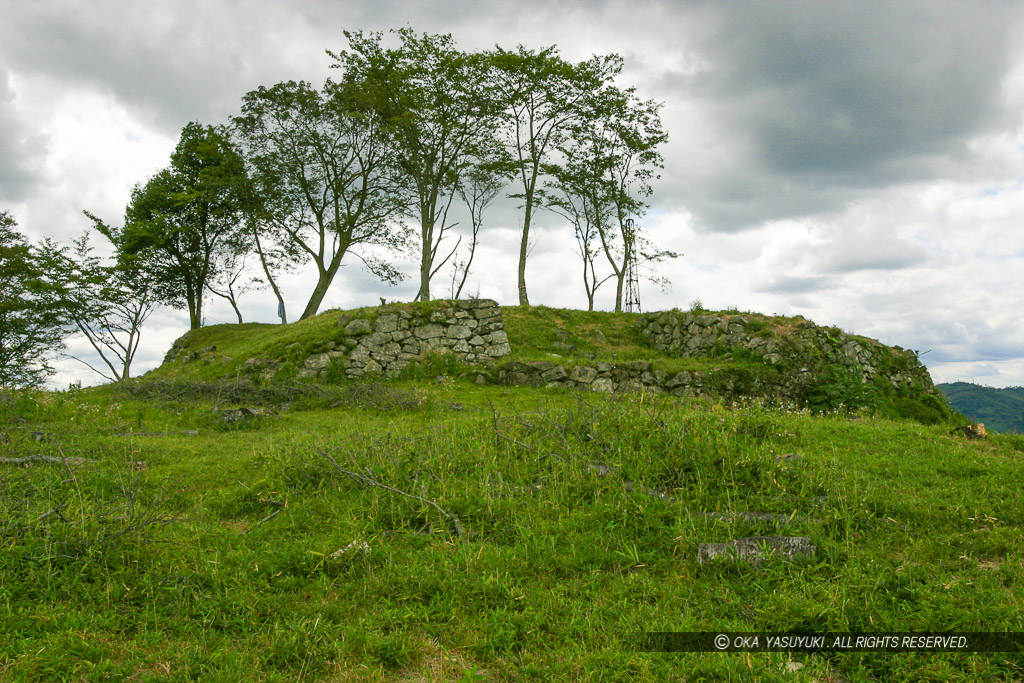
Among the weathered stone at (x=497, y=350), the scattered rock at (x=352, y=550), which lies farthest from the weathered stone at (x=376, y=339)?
the scattered rock at (x=352, y=550)

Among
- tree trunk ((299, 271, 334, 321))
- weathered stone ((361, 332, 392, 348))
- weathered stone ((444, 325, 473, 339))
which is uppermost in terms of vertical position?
tree trunk ((299, 271, 334, 321))

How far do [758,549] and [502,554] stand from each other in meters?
1.90

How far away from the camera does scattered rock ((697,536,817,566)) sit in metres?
4.38

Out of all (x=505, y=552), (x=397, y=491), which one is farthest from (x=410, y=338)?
(x=505, y=552)

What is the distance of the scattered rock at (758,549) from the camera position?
4379 mm

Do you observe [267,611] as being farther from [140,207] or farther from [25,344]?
[140,207]

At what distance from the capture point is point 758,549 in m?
4.45

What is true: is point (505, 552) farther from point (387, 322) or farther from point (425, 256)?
point (425, 256)

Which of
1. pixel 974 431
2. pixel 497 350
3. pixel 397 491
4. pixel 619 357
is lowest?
pixel 397 491

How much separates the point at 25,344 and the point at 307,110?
52.2 ft

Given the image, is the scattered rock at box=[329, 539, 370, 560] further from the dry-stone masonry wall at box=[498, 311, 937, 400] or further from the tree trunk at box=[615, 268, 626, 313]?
the tree trunk at box=[615, 268, 626, 313]

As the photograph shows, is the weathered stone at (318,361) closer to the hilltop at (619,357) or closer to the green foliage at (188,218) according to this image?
the hilltop at (619,357)

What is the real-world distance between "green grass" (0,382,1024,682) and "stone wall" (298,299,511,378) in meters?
8.56

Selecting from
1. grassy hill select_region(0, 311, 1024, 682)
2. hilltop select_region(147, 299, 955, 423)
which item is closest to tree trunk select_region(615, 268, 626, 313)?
hilltop select_region(147, 299, 955, 423)
